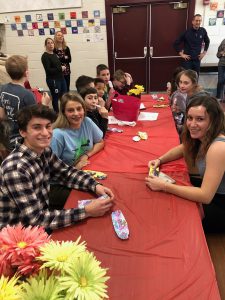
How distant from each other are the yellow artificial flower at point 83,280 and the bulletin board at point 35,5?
21.8 feet

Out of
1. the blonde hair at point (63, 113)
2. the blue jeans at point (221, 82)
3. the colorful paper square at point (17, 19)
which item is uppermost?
the colorful paper square at point (17, 19)

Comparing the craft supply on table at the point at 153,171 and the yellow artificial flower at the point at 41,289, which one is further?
the craft supply on table at the point at 153,171

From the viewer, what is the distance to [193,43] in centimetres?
581

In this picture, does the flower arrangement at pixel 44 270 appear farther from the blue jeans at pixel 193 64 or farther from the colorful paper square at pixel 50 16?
the colorful paper square at pixel 50 16

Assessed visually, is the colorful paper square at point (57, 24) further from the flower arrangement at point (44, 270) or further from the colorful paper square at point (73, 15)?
the flower arrangement at point (44, 270)

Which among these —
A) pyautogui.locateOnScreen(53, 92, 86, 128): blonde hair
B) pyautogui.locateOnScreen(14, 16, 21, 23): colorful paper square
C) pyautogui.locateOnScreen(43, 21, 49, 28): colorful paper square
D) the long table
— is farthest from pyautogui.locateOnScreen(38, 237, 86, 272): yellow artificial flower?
pyautogui.locateOnScreen(14, 16, 21, 23): colorful paper square

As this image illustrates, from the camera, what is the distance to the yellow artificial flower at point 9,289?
532 millimetres

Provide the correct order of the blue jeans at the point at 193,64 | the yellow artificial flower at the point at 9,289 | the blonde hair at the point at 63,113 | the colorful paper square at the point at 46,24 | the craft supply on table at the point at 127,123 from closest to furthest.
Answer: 1. the yellow artificial flower at the point at 9,289
2. the blonde hair at the point at 63,113
3. the craft supply on table at the point at 127,123
4. the blue jeans at the point at 193,64
5. the colorful paper square at the point at 46,24

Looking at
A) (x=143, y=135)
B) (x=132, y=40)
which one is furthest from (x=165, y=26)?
(x=143, y=135)

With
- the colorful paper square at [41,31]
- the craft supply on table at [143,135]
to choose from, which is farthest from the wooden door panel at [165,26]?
the craft supply on table at [143,135]

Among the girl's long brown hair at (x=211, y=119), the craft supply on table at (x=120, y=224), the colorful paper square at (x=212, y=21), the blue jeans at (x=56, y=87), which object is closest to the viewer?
the craft supply on table at (x=120, y=224)

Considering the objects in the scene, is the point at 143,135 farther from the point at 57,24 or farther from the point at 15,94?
the point at 57,24

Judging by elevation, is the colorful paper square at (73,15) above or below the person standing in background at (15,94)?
above

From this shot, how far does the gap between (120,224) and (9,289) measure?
868mm
